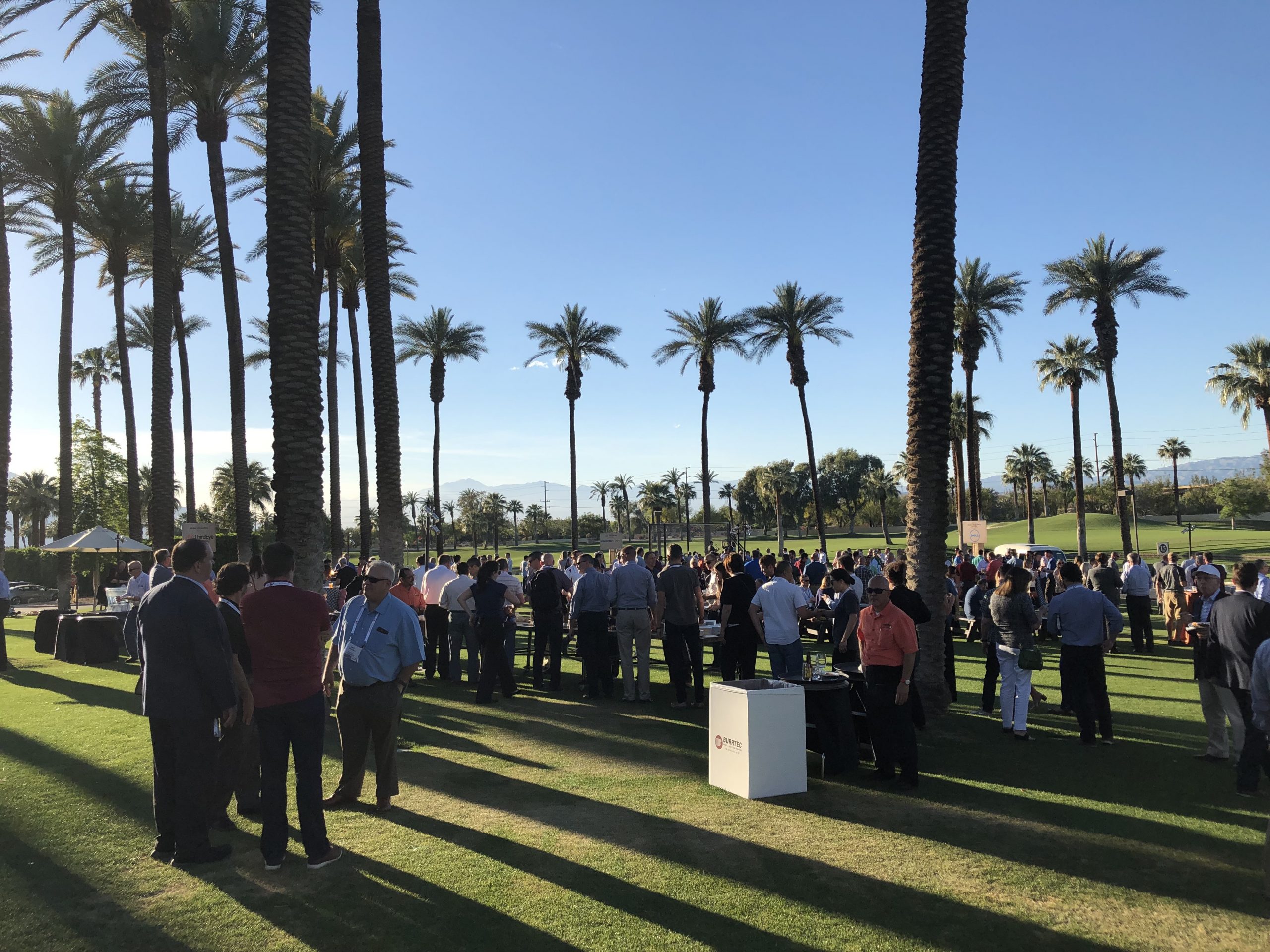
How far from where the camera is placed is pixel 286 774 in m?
5.27

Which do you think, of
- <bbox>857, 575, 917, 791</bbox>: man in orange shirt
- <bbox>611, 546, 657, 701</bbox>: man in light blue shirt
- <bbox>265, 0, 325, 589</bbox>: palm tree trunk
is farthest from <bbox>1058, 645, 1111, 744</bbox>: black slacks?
<bbox>265, 0, 325, 589</bbox>: palm tree trunk

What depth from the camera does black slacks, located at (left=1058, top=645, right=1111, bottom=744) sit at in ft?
27.3

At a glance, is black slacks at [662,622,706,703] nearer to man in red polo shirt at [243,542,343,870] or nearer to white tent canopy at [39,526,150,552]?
man in red polo shirt at [243,542,343,870]

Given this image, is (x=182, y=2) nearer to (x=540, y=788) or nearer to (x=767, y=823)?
(x=540, y=788)

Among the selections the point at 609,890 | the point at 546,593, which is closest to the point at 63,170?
the point at 546,593

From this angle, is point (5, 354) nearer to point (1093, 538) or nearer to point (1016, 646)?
point (1016, 646)

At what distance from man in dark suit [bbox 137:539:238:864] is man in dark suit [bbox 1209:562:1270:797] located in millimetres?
7901

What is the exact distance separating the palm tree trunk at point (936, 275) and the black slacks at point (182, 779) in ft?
25.6

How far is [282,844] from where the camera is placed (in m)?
5.25

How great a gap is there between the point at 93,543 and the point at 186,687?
1885 centimetres

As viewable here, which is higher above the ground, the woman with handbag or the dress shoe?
the woman with handbag

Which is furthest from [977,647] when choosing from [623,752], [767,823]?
[767,823]

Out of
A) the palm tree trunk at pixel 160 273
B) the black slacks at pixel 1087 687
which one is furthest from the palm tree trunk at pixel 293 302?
the palm tree trunk at pixel 160 273

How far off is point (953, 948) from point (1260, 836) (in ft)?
10.4
